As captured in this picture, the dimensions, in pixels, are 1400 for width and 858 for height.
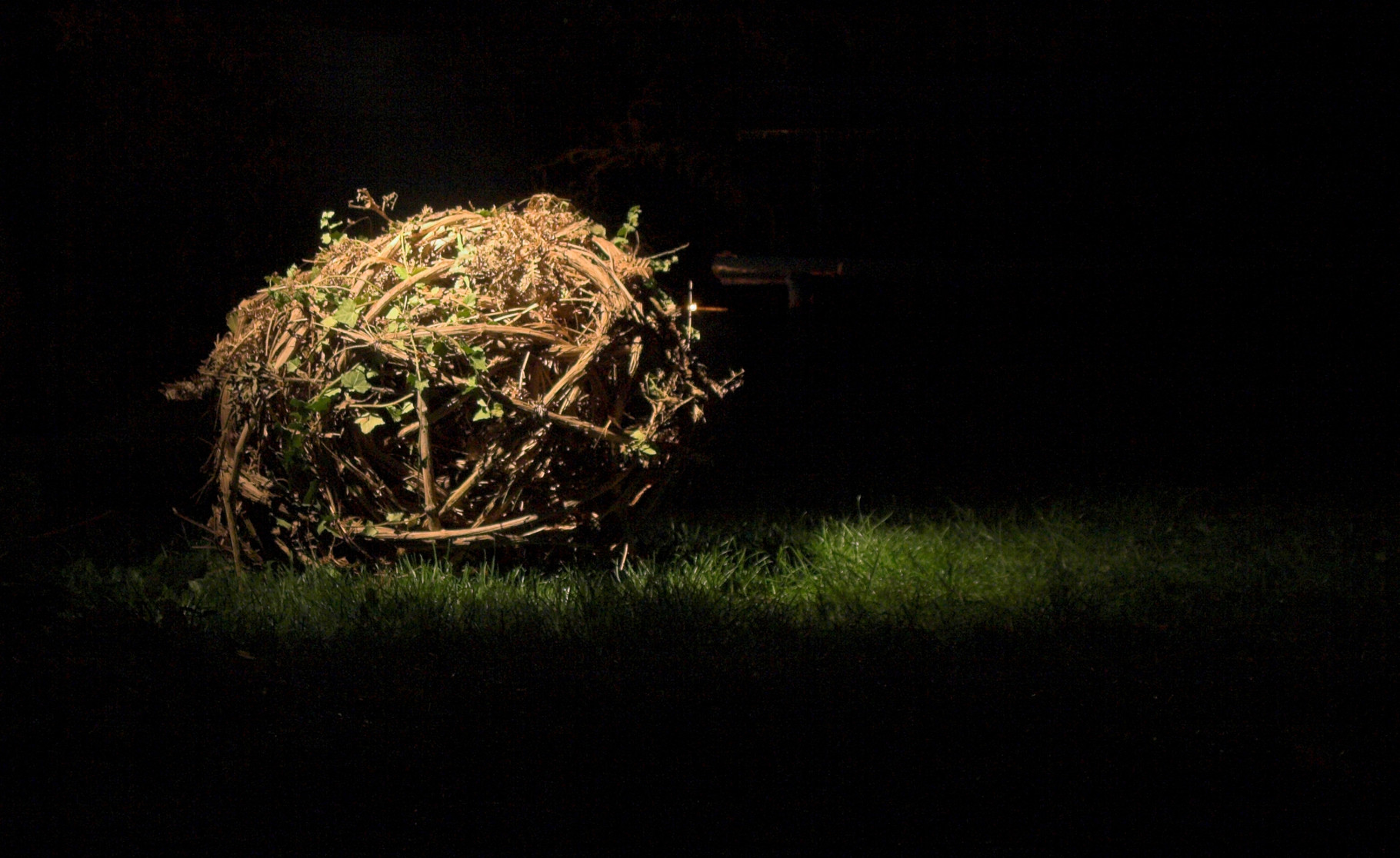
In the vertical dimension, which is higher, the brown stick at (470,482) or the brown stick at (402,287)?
the brown stick at (402,287)

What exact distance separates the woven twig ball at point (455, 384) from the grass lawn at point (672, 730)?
0.41 meters

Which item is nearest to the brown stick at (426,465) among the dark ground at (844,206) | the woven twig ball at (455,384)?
the woven twig ball at (455,384)

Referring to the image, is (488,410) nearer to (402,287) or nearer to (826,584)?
(402,287)

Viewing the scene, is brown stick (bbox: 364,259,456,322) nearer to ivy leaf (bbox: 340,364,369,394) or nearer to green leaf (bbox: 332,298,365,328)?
green leaf (bbox: 332,298,365,328)

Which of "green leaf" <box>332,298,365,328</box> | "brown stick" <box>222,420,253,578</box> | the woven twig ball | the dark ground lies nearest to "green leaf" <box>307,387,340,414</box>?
the woven twig ball

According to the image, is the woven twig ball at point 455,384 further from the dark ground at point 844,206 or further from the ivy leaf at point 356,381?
the dark ground at point 844,206

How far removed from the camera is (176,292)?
691cm

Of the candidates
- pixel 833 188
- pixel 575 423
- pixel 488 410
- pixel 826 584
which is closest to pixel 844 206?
pixel 833 188

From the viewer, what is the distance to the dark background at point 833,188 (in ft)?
21.6

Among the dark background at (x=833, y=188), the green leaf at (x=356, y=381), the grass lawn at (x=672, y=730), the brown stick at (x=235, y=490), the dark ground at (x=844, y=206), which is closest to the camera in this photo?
the grass lawn at (x=672, y=730)

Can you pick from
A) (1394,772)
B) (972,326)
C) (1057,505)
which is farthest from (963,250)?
(1394,772)

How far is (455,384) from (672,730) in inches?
54.0

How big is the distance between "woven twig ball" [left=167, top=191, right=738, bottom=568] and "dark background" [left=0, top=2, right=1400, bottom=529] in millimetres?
2574

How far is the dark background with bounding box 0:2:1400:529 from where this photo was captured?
21.6ft
